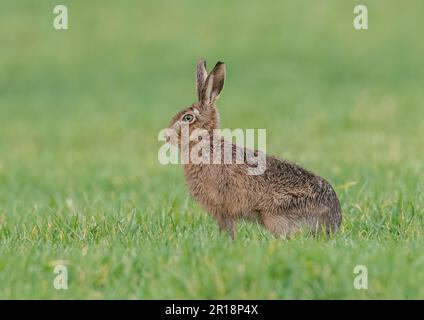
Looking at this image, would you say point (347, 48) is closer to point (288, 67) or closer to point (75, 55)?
point (288, 67)

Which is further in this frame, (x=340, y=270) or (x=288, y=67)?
(x=288, y=67)

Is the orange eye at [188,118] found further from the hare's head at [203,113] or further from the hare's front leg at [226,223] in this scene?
the hare's front leg at [226,223]

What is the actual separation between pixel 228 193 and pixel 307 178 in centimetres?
68

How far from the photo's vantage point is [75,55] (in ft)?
87.6

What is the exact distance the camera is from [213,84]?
806 centimetres

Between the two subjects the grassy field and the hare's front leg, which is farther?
the hare's front leg

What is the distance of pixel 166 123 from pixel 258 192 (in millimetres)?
11632

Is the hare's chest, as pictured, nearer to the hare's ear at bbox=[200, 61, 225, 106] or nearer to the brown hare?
the brown hare

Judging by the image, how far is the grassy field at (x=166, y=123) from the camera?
6.41 m

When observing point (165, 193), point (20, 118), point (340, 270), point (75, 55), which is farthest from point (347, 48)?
point (340, 270)

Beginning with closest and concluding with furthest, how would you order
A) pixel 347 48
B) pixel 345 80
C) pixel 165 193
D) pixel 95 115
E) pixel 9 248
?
pixel 9 248, pixel 165 193, pixel 95 115, pixel 345 80, pixel 347 48

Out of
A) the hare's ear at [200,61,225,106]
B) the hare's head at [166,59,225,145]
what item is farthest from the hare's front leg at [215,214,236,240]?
the hare's ear at [200,61,225,106]

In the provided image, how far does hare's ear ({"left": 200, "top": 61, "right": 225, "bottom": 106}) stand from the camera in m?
7.99
